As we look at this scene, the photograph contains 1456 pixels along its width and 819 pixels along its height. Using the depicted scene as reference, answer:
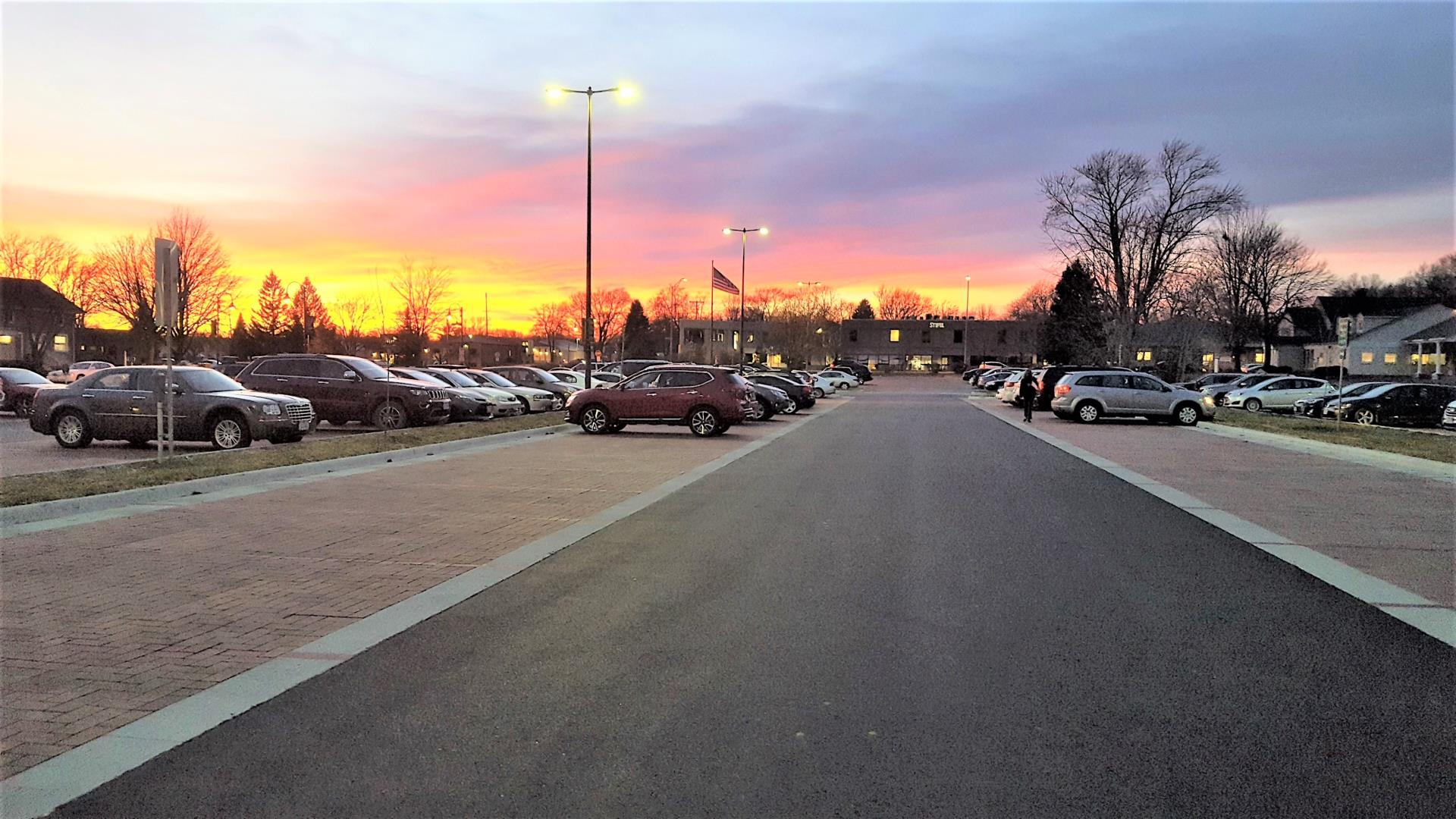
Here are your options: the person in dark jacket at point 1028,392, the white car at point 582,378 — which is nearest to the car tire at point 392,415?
the white car at point 582,378

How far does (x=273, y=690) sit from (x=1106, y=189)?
2437 inches

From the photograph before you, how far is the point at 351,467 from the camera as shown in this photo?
1388cm

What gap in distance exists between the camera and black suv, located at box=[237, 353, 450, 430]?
69.8 feet

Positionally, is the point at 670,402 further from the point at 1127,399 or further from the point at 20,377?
the point at 20,377

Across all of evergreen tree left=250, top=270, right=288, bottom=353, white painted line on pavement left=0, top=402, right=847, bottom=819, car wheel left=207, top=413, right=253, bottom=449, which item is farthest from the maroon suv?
evergreen tree left=250, top=270, right=288, bottom=353

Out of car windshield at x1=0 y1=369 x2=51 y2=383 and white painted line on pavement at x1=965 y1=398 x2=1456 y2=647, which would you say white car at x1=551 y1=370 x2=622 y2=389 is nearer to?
car windshield at x1=0 y1=369 x2=51 y2=383

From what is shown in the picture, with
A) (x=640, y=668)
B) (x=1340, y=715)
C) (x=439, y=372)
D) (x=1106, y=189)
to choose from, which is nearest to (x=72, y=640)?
(x=640, y=668)

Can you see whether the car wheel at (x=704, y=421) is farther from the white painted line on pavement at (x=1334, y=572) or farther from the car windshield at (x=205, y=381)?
the white painted line on pavement at (x=1334, y=572)

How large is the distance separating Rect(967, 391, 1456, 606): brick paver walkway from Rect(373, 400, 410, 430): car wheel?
15.6 m

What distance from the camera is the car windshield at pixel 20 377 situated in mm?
25891

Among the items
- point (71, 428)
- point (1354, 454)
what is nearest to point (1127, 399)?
point (1354, 454)

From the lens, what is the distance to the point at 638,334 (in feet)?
429

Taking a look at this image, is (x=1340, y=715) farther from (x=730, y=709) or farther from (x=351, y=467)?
(x=351, y=467)

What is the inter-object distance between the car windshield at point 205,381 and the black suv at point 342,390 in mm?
4083
